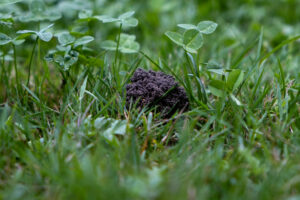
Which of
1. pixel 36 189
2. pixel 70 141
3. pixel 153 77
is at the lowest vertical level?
pixel 36 189

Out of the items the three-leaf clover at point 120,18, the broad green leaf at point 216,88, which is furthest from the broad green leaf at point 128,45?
the broad green leaf at point 216,88

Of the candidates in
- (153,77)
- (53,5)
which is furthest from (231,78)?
(53,5)

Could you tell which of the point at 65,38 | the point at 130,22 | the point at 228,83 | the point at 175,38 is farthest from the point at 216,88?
the point at 65,38

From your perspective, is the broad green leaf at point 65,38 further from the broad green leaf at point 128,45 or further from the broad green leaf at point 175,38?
the broad green leaf at point 175,38

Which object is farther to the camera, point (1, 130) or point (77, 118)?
point (77, 118)

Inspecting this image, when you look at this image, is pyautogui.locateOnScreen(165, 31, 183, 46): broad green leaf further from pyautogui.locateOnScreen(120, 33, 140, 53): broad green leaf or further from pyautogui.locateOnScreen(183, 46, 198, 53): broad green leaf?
pyautogui.locateOnScreen(120, 33, 140, 53): broad green leaf

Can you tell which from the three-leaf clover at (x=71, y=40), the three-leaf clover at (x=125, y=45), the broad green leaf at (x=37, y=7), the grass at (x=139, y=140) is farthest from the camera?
the broad green leaf at (x=37, y=7)

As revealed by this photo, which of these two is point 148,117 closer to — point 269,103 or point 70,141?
point 70,141

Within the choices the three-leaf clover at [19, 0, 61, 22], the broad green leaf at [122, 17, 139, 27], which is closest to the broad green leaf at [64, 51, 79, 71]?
the broad green leaf at [122, 17, 139, 27]
